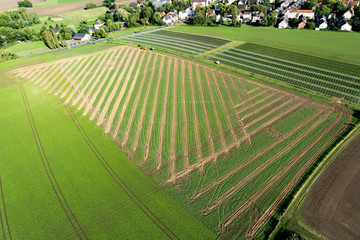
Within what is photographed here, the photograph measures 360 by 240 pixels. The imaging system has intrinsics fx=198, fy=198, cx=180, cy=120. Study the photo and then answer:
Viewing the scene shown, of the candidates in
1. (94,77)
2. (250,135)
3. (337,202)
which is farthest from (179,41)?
(337,202)

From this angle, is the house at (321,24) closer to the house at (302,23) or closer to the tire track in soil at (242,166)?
the house at (302,23)

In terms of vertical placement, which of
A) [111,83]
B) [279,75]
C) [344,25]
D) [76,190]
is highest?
[344,25]

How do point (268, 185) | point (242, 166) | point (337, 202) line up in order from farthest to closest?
point (242, 166) < point (268, 185) < point (337, 202)

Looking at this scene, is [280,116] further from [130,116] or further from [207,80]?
[130,116]

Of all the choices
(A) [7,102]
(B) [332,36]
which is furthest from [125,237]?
(B) [332,36]

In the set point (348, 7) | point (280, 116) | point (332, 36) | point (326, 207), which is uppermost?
point (348, 7)

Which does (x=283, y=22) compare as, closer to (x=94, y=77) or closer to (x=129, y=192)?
(x=94, y=77)
